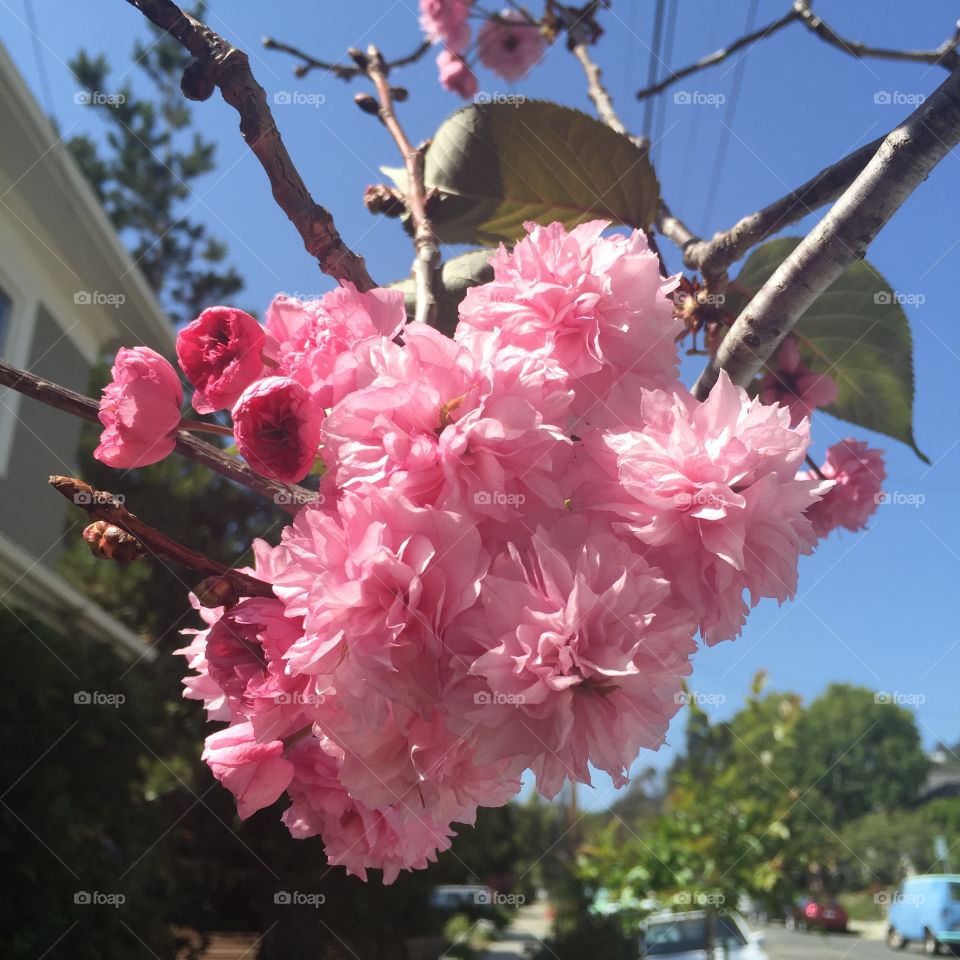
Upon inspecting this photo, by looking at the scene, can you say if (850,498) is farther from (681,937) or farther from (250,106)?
(681,937)

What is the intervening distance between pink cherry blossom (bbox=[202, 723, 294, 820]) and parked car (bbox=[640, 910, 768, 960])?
315 inches

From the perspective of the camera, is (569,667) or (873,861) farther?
(873,861)

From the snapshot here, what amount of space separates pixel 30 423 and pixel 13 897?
3.81m

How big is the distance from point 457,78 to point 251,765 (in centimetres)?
299

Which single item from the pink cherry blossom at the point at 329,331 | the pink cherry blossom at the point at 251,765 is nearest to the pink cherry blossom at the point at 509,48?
the pink cherry blossom at the point at 329,331

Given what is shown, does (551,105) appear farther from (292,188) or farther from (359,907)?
(359,907)

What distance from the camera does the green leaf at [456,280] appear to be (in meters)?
0.87

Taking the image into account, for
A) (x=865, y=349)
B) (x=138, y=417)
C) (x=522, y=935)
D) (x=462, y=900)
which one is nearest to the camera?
(x=138, y=417)

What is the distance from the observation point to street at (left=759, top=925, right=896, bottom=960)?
1580 cm

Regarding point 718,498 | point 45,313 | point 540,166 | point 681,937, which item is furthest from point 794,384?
point 681,937

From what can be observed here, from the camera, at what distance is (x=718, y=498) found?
1.61 feet

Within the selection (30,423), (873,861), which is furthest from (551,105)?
(873,861)

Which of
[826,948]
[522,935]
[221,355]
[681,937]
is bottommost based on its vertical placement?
[522,935]

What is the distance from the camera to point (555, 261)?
2.04 feet
